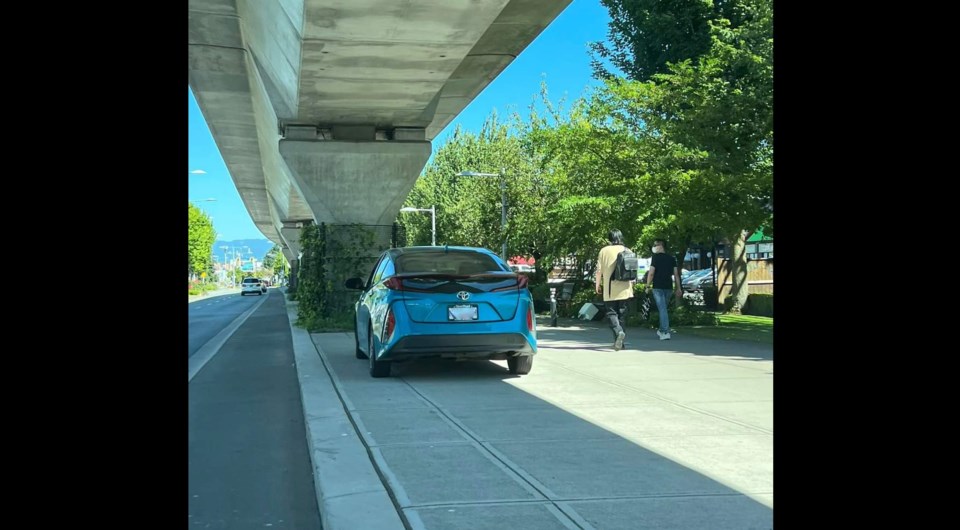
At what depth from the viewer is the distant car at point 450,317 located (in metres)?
9.62

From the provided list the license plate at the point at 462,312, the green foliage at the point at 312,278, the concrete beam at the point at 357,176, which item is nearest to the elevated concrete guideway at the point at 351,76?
the concrete beam at the point at 357,176

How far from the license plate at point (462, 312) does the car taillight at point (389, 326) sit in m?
0.61

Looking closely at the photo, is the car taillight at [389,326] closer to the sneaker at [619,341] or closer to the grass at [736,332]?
the sneaker at [619,341]

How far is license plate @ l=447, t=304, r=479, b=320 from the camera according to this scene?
9.72 meters

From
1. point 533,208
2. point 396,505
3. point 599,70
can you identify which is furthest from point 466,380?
point 599,70

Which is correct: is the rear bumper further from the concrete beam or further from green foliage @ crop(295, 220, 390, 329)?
the concrete beam

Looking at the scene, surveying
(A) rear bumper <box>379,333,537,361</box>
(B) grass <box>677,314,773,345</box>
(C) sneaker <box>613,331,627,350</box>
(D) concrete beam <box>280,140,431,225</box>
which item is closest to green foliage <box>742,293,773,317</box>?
(B) grass <box>677,314,773,345</box>

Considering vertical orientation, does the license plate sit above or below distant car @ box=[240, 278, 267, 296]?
above

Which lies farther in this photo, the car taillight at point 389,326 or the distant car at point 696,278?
the distant car at point 696,278

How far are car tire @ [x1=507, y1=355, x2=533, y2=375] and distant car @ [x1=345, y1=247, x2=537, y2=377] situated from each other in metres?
0.10
